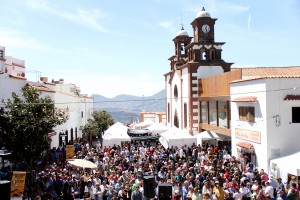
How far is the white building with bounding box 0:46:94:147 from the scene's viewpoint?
24.5m

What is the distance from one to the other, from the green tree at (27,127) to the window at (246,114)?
10.3m

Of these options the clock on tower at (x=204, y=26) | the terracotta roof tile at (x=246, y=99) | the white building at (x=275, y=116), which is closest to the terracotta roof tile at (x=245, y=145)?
the white building at (x=275, y=116)

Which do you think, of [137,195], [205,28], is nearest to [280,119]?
[137,195]

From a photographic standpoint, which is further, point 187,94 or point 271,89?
point 187,94

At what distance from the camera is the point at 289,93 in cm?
1892

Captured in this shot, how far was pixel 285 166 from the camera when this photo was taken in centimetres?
1661

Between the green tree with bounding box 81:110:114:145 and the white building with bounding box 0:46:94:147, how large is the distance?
1.83 m

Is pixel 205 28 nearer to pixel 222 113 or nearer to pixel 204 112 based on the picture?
pixel 204 112

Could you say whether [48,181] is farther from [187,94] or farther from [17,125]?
[187,94]

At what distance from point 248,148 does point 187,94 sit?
43.3 feet

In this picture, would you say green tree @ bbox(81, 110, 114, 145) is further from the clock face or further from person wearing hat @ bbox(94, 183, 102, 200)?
person wearing hat @ bbox(94, 183, 102, 200)

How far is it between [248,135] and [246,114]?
1.24 metres

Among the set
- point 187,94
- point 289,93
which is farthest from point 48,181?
point 187,94

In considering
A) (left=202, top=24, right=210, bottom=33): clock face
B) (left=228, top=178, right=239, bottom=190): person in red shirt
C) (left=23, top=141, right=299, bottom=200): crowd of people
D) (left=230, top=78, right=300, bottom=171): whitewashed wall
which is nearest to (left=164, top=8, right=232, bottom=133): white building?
(left=202, top=24, right=210, bottom=33): clock face
